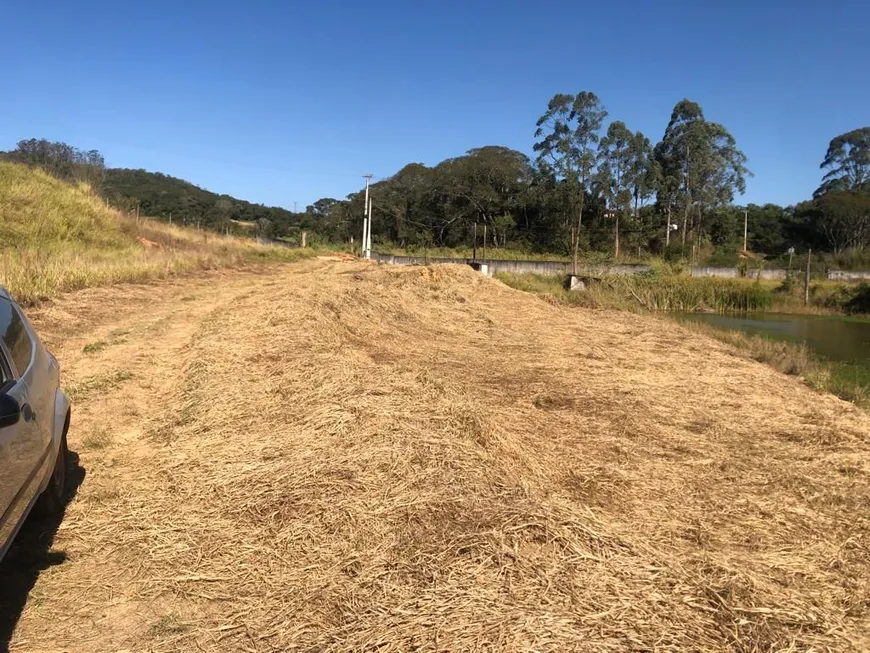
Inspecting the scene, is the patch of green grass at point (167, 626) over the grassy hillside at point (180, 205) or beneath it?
beneath

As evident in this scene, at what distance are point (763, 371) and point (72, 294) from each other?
12.8 metres

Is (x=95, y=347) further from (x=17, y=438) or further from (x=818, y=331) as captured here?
(x=818, y=331)

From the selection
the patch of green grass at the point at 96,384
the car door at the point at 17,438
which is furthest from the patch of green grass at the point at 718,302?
the car door at the point at 17,438

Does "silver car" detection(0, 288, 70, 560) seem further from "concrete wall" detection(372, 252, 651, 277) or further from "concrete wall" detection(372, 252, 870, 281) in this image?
"concrete wall" detection(372, 252, 651, 277)

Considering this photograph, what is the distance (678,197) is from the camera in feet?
198

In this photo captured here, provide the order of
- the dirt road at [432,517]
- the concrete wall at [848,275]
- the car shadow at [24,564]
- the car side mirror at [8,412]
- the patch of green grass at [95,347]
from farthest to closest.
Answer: the concrete wall at [848,275] < the patch of green grass at [95,347] < the car shadow at [24,564] < the dirt road at [432,517] < the car side mirror at [8,412]

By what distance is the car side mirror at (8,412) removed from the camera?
240cm

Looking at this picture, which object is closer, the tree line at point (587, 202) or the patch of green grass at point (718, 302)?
the patch of green grass at point (718, 302)

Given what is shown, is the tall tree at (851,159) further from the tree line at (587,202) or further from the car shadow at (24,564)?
the car shadow at (24,564)

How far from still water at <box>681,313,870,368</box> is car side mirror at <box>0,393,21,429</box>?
2064 cm

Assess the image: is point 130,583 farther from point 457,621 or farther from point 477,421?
point 477,421

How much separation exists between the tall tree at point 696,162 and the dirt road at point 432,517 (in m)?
58.1

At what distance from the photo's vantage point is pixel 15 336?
343 cm

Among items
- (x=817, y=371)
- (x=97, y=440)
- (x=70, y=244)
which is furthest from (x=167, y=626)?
(x=70, y=244)
